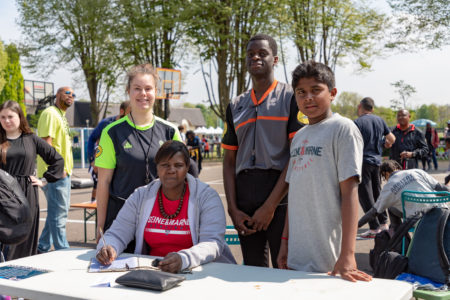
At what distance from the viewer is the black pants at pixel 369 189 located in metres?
6.82

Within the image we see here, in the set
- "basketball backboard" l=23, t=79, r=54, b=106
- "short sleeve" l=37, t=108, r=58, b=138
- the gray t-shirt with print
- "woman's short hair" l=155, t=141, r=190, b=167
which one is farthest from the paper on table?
"basketball backboard" l=23, t=79, r=54, b=106

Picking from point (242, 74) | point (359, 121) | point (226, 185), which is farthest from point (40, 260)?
point (242, 74)

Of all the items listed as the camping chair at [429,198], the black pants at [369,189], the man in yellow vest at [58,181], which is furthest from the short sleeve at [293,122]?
the black pants at [369,189]

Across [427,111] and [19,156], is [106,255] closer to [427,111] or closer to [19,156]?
[19,156]

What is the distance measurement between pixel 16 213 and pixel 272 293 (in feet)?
8.12

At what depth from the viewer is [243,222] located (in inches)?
114

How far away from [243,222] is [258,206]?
5.5 inches

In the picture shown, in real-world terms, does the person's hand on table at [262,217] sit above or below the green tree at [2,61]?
below

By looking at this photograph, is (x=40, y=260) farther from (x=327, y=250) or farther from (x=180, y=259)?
(x=327, y=250)

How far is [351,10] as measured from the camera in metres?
22.7

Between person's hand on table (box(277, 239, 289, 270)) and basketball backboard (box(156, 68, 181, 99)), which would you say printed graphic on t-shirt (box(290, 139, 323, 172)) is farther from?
basketball backboard (box(156, 68, 181, 99))

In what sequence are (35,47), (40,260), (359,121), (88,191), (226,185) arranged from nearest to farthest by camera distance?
(40,260)
(226,185)
(359,121)
(88,191)
(35,47)

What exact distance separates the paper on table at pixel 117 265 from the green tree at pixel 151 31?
19880 millimetres

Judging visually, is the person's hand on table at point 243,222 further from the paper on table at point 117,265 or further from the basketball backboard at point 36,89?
the basketball backboard at point 36,89
